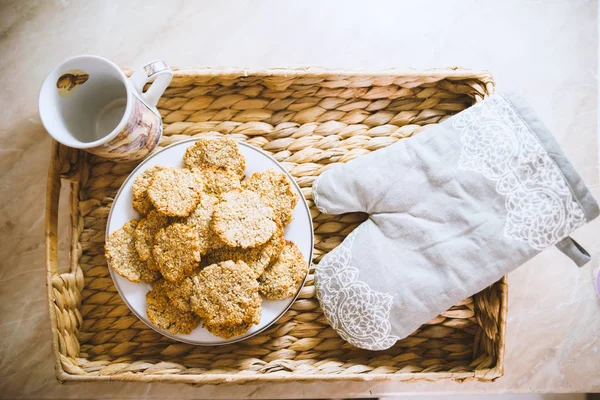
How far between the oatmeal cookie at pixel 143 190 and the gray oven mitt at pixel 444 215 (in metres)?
0.31

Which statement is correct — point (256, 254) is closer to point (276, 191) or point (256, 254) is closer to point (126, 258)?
point (276, 191)

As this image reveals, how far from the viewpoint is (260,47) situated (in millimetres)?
987

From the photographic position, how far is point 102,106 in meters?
0.81

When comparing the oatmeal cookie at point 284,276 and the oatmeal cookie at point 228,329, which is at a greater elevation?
the oatmeal cookie at point 284,276

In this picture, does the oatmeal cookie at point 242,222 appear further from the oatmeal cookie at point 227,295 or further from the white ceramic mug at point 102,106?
the white ceramic mug at point 102,106

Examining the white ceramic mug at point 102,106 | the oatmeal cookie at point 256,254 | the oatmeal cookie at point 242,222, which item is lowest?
the oatmeal cookie at point 256,254

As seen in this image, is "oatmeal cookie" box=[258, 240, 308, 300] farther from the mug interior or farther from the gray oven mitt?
the mug interior

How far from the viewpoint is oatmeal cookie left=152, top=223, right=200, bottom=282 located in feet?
Result: 2.41

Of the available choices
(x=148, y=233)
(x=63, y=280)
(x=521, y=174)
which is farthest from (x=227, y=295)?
(x=521, y=174)

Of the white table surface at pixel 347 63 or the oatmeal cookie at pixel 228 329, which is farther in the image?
the white table surface at pixel 347 63

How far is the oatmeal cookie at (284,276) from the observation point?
766mm

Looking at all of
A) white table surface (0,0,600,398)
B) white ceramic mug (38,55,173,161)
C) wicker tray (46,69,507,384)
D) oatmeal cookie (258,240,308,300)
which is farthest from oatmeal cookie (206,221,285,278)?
white table surface (0,0,600,398)

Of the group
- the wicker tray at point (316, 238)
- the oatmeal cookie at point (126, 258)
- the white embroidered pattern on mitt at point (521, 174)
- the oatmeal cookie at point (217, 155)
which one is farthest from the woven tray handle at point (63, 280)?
the white embroidered pattern on mitt at point (521, 174)

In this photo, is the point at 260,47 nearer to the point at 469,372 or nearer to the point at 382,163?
the point at 382,163
